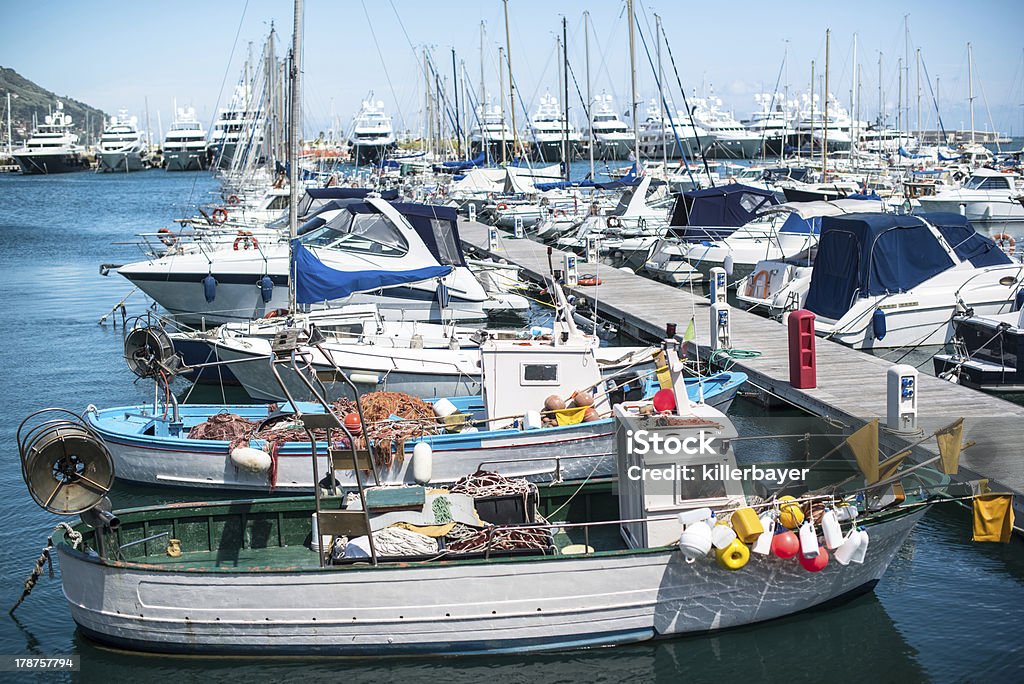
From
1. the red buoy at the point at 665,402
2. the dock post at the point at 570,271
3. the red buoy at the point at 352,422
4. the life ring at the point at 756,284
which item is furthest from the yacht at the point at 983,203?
the red buoy at the point at 665,402

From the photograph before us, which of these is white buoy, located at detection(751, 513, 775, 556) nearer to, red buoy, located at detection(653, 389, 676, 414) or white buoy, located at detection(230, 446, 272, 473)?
red buoy, located at detection(653, 389, 676, 414)

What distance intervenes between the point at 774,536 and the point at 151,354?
962 cm

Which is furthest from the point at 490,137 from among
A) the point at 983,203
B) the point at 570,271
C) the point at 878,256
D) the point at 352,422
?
the point at 352,422

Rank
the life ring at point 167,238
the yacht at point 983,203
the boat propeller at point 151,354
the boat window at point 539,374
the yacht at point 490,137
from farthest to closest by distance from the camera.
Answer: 1. the yacht at point 490,137
2. the yacht at point 983,203
3. the life ring at point 167,238
4. the boat propeller at point 151,354
5. the boat window at point 539,374

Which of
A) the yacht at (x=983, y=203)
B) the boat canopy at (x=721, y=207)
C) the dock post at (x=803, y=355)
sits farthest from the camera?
the yacht at (x=983, y=203)

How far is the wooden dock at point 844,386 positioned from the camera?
12.2 m

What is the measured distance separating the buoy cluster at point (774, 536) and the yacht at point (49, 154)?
144336 mm

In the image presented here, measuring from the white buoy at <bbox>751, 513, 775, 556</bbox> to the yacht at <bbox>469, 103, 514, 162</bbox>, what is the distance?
4062cm

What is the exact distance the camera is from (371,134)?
129625 mm

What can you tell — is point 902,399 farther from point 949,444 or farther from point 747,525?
point 747,525

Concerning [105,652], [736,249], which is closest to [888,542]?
[105,652]

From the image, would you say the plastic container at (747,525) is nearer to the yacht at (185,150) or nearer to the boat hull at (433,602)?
the boat hull at (433,602)

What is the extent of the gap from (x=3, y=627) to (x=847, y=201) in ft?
87.0

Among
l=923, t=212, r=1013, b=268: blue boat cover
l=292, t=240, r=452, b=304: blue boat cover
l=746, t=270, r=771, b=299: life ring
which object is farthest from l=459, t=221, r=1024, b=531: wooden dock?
l=292, t=240, r=452, b=304: blue boat cover
